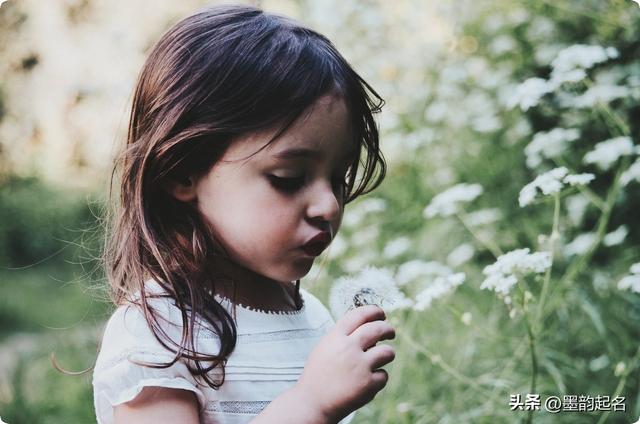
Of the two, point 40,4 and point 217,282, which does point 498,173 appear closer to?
point 217,282

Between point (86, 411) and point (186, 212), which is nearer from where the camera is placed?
point (186, 212)

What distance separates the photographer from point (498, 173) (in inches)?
81.4

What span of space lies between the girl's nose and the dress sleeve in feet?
0.66

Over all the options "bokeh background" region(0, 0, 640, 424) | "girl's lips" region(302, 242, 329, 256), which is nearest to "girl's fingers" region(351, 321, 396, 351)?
"girl's lips" region(302, 242, 329, 256)

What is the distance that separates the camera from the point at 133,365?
2.41ft

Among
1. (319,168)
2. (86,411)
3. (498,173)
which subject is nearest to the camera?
(319,168)

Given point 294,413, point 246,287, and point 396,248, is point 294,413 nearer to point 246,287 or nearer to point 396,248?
point 246,287

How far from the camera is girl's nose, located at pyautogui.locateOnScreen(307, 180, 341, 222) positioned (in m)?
0.76

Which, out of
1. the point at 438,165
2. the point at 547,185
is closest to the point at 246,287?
the point at 547,185

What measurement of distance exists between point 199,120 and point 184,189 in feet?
0.28

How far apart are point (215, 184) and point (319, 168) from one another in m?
0.12

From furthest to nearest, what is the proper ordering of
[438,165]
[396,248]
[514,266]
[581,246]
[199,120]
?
[438,165]
[396,248]
[581,246]
[514,266]
[199,120]

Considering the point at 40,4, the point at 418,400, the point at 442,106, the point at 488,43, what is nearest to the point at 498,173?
the point at 442,106

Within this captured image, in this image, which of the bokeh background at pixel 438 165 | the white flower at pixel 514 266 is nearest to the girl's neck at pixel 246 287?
the white flower at pixel 514 266
